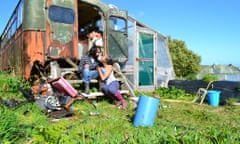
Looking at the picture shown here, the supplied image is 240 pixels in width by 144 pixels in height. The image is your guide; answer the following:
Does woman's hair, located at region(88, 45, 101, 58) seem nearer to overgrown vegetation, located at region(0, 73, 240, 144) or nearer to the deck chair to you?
overgrown vegetation, located at region(0, 73, 240, 144)

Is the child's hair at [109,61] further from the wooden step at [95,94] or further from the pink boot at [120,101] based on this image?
the pink boot at [120,101]

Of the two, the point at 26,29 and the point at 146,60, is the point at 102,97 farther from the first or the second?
the point at 146,60

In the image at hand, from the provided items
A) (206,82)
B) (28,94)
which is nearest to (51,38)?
(28,94)

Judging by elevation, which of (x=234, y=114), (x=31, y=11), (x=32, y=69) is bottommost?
(x=234, y=114)

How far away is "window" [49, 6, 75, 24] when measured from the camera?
7.11 m

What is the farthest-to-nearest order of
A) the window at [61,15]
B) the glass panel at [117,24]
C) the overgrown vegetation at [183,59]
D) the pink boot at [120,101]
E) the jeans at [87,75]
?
the overgrown vegetation at [183,59], the glass panel at [117,24], the window at [61,15], the jeans at [87,75], the pink boot at [120,101]

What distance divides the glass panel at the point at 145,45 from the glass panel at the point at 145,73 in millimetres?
355

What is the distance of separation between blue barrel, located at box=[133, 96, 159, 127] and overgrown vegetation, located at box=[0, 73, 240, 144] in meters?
0.14

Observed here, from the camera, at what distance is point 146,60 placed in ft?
34.8

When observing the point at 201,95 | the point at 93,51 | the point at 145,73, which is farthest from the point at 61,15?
the point at 201,95

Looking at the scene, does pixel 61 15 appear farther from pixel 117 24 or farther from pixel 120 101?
pixel 120 101

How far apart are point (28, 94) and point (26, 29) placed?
91.3 inches

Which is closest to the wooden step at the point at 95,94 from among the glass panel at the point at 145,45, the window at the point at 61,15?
the window at the point at 61,15

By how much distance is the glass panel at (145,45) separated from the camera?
34.4 ft
